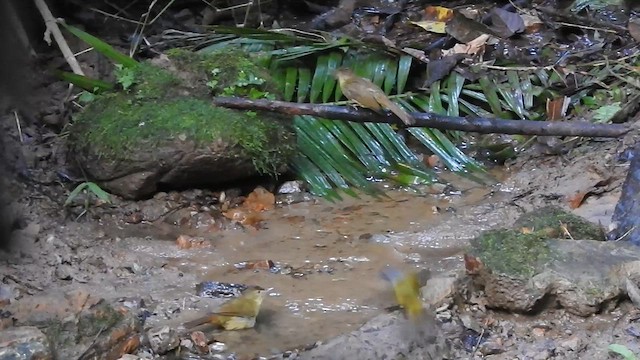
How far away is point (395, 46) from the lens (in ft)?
17.9

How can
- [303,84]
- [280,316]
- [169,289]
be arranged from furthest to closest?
[303,84] < [169,289] < [280,316]

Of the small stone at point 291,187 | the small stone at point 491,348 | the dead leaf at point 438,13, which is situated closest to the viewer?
the small stone at point 491,348

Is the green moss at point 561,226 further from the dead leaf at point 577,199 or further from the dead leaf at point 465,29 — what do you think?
the dead leaf at point 465,29

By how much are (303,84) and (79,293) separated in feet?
8.26

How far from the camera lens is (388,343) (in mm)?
2660

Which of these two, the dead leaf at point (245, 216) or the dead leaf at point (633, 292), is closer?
the dead leaf at point (633, 292)

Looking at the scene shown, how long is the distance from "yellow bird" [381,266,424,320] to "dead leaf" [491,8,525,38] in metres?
3.08

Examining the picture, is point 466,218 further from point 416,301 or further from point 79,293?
point 79,293

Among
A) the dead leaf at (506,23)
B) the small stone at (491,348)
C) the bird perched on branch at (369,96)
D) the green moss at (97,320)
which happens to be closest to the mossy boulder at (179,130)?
the bird perched on branch at (369,96)

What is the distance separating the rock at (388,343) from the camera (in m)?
2.62

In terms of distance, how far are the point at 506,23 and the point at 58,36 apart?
3.29 m

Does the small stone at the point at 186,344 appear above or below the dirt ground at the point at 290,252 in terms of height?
above

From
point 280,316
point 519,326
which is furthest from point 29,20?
point 519,326

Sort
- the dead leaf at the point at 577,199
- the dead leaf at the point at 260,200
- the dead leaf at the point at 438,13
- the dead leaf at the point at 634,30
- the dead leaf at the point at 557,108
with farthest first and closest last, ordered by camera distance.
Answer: the dead leaf at the point at 438,13, the dead leaf at the point at 634,30, the dead leaf at the point at 557,108, the dead leaf at the point at 260,200, the dead leaf at the point at 577,199
